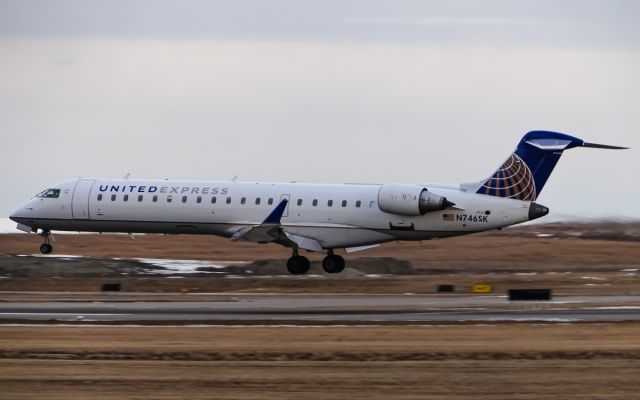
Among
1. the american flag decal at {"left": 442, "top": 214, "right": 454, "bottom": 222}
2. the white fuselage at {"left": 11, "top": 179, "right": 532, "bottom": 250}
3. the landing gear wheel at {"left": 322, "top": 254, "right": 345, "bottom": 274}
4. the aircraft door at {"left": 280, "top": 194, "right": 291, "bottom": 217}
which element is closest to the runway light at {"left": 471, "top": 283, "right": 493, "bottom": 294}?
the american flag decal at {"left": 442, "top": 214, "right": 454, "bottom": 222}

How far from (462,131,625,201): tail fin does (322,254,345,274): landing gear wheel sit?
739cm

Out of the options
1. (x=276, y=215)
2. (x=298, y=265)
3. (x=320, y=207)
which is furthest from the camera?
(x=298, y=265)

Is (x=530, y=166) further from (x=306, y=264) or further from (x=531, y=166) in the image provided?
(x=306, y=264)

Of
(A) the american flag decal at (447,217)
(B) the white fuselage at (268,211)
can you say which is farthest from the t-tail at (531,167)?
(A) the american flag decal at (447,217)

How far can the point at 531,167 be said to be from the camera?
55562 mm

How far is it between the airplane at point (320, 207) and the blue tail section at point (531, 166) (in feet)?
0.14

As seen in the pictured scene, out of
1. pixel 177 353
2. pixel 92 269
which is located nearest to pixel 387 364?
pixel 177 353

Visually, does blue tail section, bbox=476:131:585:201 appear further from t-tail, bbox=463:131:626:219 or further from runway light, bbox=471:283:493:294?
runway light, bbox=471:283:493:294

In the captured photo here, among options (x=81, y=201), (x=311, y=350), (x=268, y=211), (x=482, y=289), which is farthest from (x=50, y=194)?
(x=311, y=350)

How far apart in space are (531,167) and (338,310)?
1780 centimetres

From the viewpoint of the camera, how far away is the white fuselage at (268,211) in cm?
5588

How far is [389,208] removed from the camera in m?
55.7

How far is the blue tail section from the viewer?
182 ft

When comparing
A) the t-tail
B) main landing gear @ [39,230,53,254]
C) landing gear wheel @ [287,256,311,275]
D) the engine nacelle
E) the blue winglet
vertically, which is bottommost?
landing gear wheel @ [287,256,311,275]
